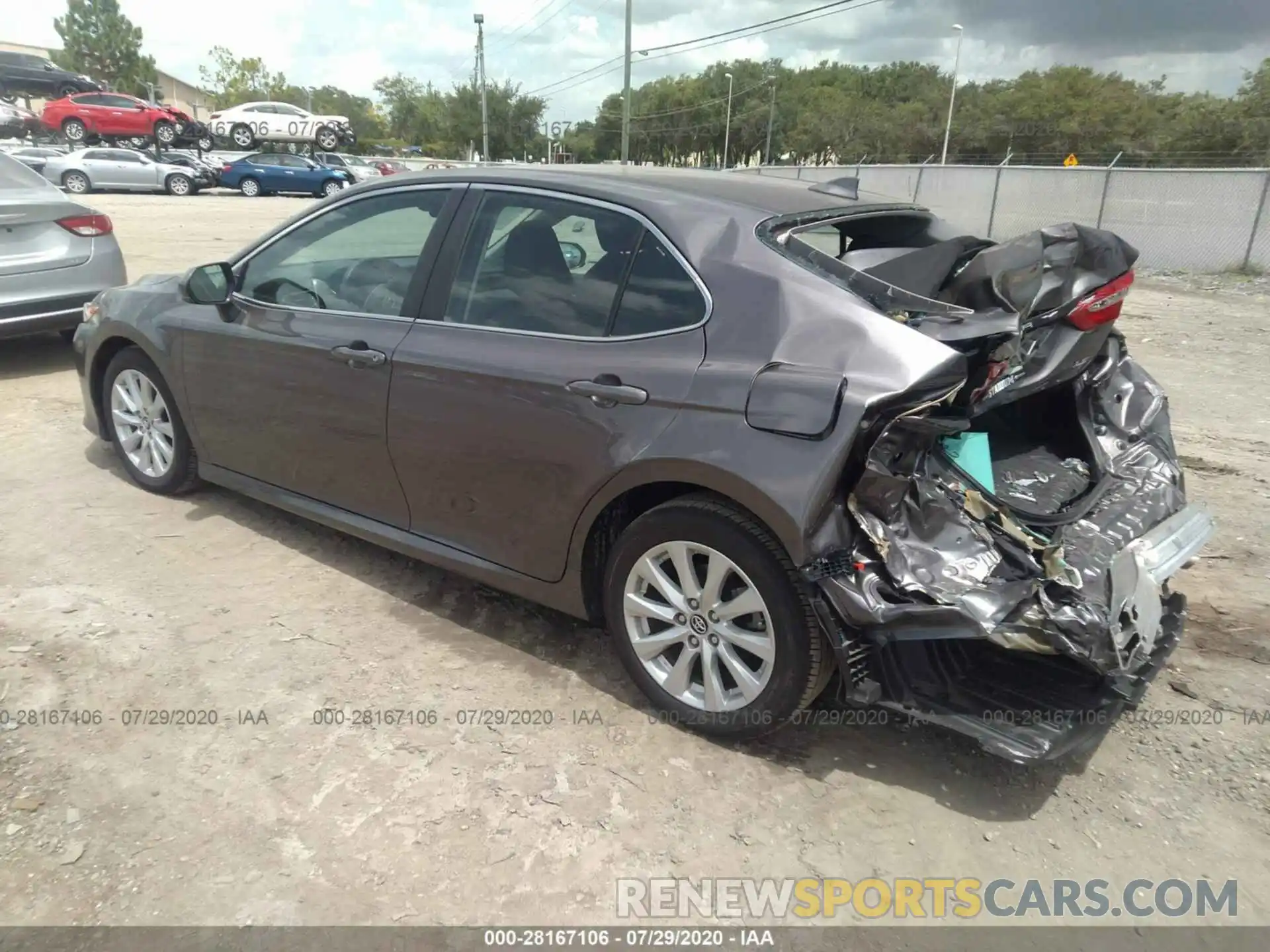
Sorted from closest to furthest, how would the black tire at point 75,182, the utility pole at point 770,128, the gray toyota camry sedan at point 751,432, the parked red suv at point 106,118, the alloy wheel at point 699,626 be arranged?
1. the gray toyota camry sedan at point 751,432
2. the alloy wheel at point 699,626
3. the black tire at point 75,182
4. the parked red suv at point 106,118
5. the utility pole at point 770,128

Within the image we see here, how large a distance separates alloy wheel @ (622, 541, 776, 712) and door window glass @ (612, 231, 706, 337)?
701mm

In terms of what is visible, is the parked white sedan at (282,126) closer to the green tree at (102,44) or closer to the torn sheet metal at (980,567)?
the torn sheet metal at (980,567)

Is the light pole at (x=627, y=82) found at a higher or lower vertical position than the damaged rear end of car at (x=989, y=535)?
higher

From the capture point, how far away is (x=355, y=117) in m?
107

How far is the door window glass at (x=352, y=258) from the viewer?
3.49 m

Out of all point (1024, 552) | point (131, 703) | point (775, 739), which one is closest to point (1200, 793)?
point (1024, 552)

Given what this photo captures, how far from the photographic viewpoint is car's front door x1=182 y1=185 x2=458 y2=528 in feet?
11.3

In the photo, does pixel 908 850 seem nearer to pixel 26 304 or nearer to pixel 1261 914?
pixel 1261 914

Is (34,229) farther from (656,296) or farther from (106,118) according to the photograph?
(106,118)

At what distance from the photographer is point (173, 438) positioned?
4461 millimetres

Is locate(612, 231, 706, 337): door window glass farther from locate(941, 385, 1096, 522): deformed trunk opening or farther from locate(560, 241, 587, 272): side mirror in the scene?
locate(941, 385, 1096, 522): deformed trunk opening

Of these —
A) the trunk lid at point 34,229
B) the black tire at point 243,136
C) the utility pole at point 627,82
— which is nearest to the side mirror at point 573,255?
the trunk lid at point 34,229

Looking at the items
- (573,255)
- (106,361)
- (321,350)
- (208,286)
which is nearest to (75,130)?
(106,361)

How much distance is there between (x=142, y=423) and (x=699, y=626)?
3402 mm
